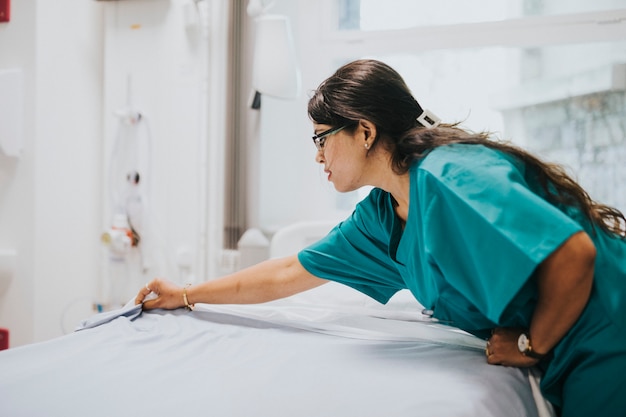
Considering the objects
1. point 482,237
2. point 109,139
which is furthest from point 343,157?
point 109,139

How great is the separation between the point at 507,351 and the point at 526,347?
1.6 inches

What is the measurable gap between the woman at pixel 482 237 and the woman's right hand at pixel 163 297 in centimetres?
38

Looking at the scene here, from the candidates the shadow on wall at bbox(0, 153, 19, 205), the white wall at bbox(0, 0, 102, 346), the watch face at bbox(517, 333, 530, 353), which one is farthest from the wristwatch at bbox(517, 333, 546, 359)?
the shadow on wall at bbox(0, 153, 19, 205)

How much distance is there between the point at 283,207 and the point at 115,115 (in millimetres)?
811

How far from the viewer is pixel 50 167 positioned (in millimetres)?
2289

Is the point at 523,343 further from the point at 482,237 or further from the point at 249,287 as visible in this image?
the point at 249,287

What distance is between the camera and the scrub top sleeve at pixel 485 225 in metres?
0.85

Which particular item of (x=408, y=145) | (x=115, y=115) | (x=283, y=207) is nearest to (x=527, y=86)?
(x=283, y=207)

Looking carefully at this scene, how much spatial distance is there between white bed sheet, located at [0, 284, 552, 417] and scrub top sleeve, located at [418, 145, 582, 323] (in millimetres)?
171

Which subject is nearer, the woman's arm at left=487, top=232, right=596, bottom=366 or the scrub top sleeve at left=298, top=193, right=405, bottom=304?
the woman's arm at left=487, top=232, right=596, bottom=366

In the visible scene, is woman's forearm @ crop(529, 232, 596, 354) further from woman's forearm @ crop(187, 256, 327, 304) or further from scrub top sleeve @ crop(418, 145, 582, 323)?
woman's forearm @ crop(187, 256, 327, 304)

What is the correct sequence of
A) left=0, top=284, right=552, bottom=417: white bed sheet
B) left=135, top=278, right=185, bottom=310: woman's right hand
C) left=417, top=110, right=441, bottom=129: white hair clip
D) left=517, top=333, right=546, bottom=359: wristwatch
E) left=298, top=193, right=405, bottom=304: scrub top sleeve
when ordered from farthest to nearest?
left=135, top=278, right=185, bottom=310: woman's right hand → left=298, top=193, right=405, bottom=304: scrub top sleeve → left=417, top=110, right=441, bottom=129: white hair clip → left=517, top=333, right=546, bottom=359: wristwatch → left=0, top=284, right=552, bottom=417: white bed sheet

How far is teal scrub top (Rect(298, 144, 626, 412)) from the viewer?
2.81 ft

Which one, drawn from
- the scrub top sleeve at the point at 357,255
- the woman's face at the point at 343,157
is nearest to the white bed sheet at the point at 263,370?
the scrub top sleeve at the point at 357,255
